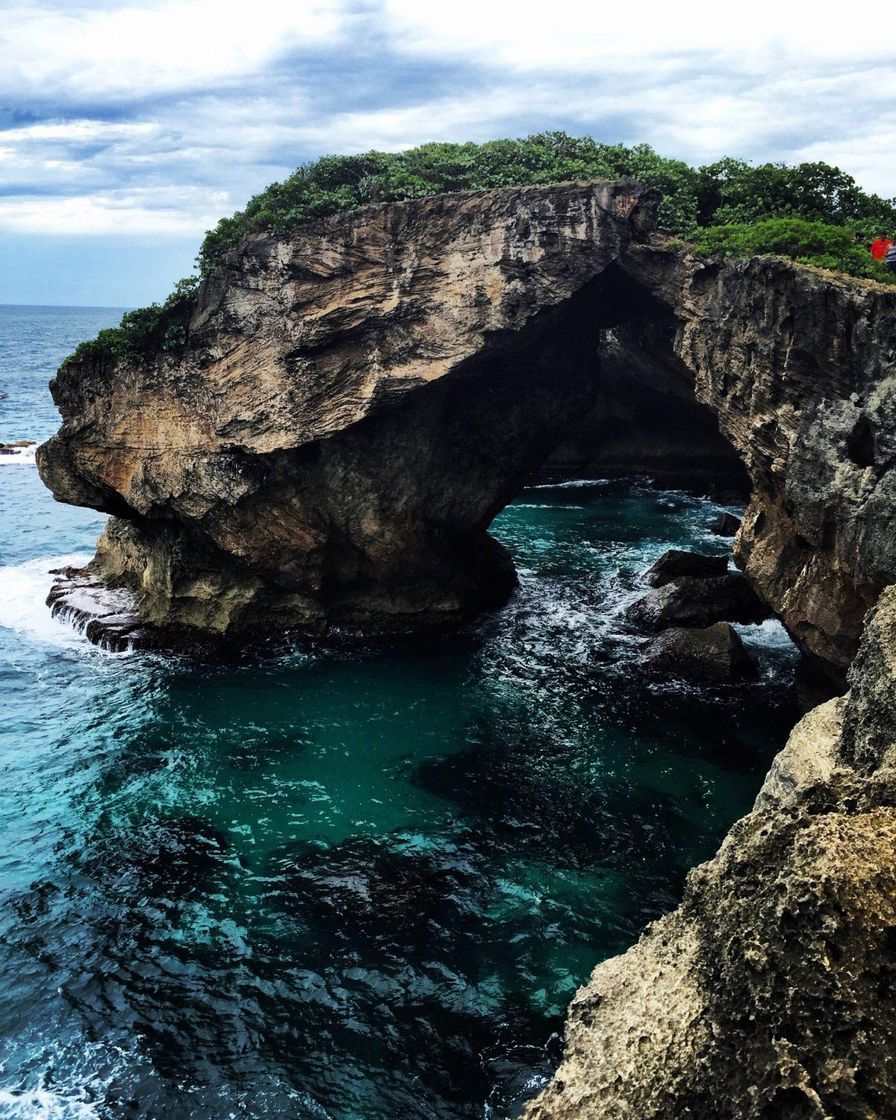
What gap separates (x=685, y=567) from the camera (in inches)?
1069

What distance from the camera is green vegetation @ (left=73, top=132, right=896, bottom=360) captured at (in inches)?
798

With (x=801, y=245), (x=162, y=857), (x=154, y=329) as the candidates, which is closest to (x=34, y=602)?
(x=154, y=329)

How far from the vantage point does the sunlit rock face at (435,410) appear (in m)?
15.6

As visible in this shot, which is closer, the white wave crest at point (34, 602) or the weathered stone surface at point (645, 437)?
the white wave crest at point (34, 602)

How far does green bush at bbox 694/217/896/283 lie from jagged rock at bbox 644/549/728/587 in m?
10.7

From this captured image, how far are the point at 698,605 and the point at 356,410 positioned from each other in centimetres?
1094

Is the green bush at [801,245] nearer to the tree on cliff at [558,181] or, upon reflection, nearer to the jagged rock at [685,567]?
the tree on cliff at [558,181]

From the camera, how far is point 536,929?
13.3 meters

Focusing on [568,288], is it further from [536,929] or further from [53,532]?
[53,532]

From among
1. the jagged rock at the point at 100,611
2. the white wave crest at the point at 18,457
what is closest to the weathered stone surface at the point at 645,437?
the jagged rock at the point at 100,611

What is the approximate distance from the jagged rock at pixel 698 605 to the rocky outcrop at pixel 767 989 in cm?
1709

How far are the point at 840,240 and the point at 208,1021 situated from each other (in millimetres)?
17337

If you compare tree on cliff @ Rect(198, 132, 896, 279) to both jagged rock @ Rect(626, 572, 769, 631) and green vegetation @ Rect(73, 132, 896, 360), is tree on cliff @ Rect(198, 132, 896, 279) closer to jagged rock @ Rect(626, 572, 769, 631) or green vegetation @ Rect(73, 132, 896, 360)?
green vegetation @ Rect(73, 132, 896, 360)

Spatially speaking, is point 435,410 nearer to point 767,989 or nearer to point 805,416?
point 805,416
